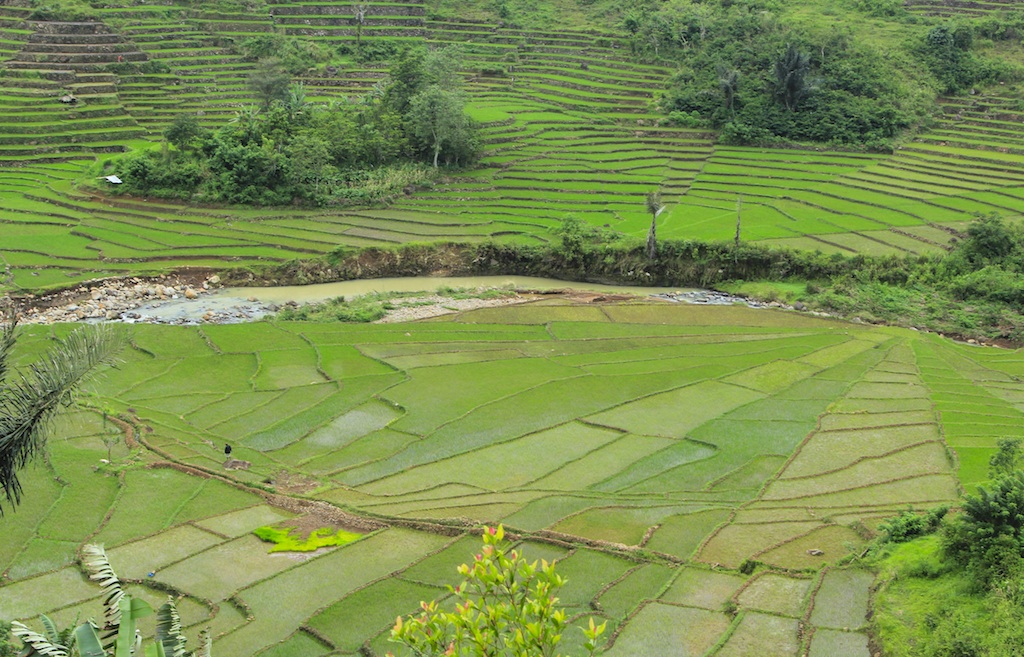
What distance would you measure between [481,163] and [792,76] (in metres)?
16.3

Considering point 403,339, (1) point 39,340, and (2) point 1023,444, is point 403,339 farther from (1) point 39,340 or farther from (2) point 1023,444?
(2) point 1023,444

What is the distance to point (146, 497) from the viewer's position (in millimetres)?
19219

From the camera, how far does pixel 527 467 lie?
21.2 m

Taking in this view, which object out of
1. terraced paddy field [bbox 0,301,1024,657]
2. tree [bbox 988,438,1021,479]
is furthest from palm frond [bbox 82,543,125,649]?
tree [bbox 988,438,1021,479]

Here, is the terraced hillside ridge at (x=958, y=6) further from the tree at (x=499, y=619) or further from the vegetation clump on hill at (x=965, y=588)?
the tree at (x=499, y=619)

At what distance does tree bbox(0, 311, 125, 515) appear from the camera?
9359 mm

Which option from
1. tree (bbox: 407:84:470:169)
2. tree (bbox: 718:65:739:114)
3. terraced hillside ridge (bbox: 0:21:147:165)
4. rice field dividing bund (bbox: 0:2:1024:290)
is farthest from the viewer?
tree (bbox: 718:65:739:114)

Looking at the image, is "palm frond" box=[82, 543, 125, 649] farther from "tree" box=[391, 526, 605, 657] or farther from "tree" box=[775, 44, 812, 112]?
"tree" box=[775, 44, 812, 112]

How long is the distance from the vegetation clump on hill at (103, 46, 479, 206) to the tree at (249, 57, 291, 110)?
52 mm

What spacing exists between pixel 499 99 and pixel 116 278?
26.7 m

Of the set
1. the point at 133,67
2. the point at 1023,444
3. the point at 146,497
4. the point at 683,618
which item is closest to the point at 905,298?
the point at 1023,444

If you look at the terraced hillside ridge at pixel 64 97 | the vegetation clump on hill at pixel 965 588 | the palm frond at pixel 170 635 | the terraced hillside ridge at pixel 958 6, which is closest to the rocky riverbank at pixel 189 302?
the terraced hillside ridge at pixel 64 97

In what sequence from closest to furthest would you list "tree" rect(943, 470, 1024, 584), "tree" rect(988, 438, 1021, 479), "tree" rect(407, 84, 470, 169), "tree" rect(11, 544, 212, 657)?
"tree" rect(11, 544, 212, 657) < "tree" rect(943, 470, 1024, 584) < "tree" rect(988, 438, 1021, 479) < "tree" rect(407, 84, 470, 169)

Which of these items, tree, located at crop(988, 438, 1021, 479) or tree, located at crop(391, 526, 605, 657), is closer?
tree, located at crop(391, 526, 605, 657)
